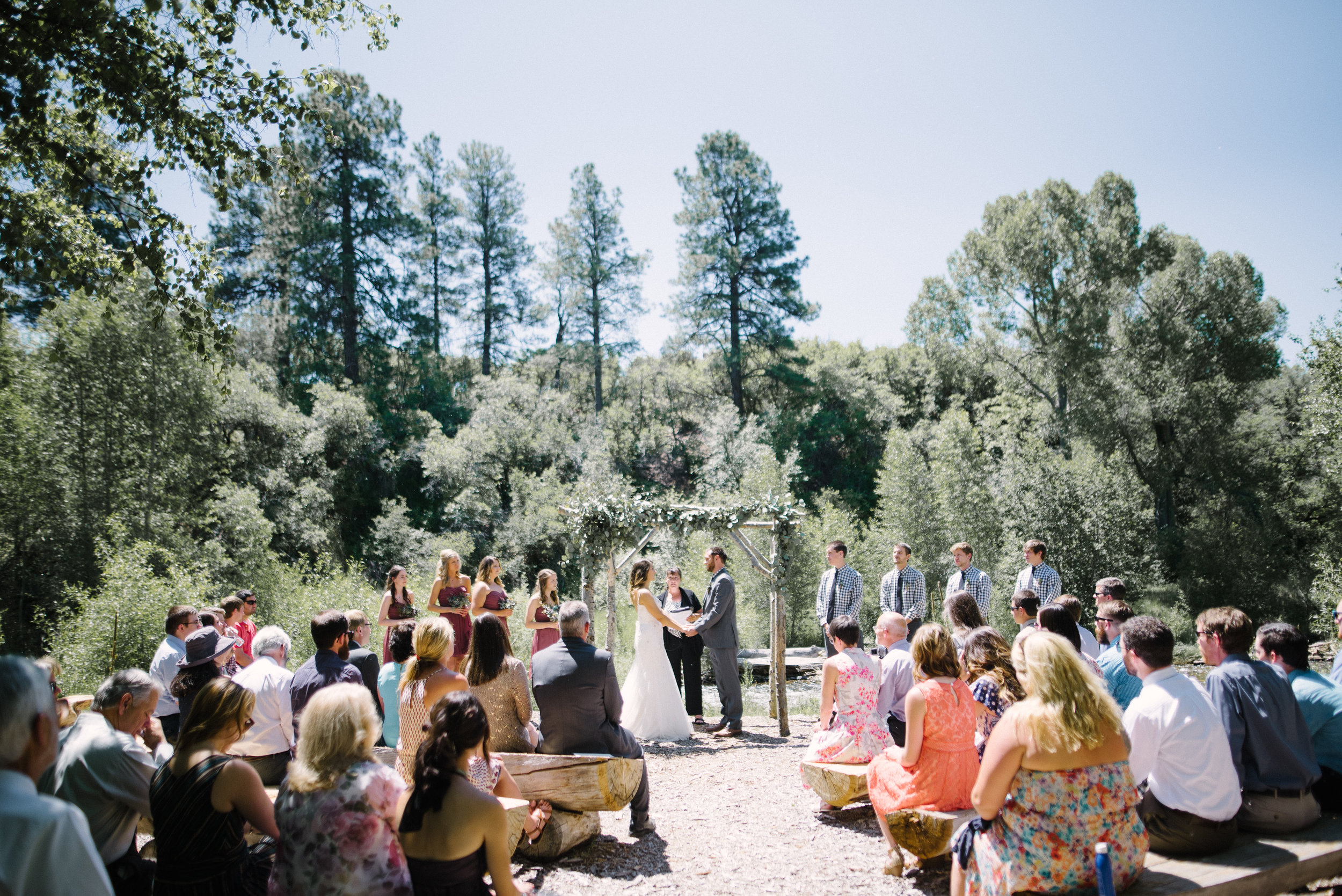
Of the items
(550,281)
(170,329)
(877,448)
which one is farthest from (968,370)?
(170,329)

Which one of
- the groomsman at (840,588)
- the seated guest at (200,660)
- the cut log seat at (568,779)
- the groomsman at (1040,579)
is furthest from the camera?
the groomsman at (840,588)

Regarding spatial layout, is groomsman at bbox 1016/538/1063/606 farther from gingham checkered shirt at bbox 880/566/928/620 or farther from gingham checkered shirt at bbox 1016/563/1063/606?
gingham checkered shirt at bbox 880/566/928/620

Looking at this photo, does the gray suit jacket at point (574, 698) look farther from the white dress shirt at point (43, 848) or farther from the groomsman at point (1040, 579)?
the groomsman at point (1040, 579)

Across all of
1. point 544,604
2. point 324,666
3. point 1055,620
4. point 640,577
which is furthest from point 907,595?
point 324,666

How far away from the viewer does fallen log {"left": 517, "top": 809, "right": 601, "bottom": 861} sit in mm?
4840

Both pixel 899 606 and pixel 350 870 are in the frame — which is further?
pixel 899 606

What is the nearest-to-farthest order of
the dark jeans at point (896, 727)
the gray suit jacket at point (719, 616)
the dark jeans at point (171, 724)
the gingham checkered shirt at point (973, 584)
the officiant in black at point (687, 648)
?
the dark jeans at point (896, 727)
the dark jeans at point (171, 724)
the gingham checkered shirt at point (973, 584)
the gray suit jacket at point (719, 616)
the officiant in black at point (687, 648)

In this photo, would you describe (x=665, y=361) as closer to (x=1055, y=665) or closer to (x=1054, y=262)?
(x=1054, y=262)

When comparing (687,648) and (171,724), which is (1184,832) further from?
(171,724)

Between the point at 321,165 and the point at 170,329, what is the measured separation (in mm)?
14598

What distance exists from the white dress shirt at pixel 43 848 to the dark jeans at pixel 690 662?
310 inches

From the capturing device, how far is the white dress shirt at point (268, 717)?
16.6 ft

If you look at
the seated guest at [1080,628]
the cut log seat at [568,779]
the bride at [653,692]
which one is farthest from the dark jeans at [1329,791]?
the bride at [653,692]

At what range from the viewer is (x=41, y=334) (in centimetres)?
1786
